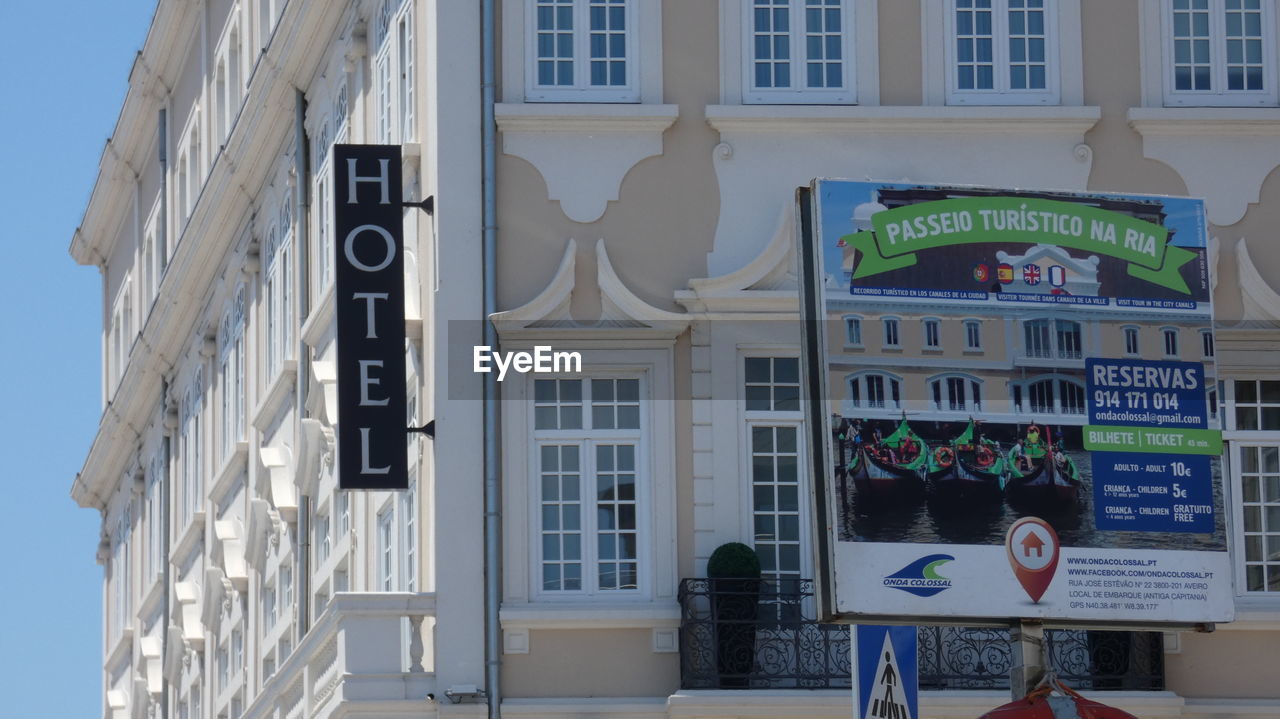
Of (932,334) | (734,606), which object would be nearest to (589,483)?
(734,606)

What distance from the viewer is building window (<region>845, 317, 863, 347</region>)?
68.7 ft

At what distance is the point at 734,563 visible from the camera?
2550 cm

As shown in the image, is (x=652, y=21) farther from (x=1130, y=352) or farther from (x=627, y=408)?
(x=1130, y=352)

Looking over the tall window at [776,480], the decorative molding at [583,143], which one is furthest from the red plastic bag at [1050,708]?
the decorative molding at [583,143]

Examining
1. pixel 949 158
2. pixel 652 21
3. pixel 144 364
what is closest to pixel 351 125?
pixel 652 21

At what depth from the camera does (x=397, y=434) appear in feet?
87.0

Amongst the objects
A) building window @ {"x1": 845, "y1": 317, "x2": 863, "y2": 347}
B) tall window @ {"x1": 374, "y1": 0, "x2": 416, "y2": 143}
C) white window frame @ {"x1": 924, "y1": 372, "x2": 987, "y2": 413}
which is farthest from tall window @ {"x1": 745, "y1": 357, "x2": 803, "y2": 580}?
building window @ {"x1": 845, "y1": 317, "x2": 863, "y2": 347}

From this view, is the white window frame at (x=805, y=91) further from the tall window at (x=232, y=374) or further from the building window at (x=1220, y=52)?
the tall window at (x=232, y=374)

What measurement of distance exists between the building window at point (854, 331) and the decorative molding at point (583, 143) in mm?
5947

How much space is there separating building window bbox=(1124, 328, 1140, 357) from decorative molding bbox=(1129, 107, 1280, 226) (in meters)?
5.46

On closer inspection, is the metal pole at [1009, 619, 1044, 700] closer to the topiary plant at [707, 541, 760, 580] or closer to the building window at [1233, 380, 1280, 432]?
the topiary plant at [707, 541, 760, 580]

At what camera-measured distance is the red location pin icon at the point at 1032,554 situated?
20.8m

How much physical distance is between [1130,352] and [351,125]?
11984 mm

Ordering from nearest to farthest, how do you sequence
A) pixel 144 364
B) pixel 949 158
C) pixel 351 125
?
pixel 949 158
pixel 351 125
pixel 144 364
